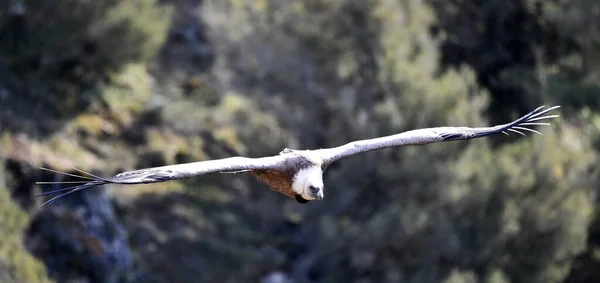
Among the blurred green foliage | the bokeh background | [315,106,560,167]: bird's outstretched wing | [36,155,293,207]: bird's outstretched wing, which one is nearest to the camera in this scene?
[36,155,293,207]: bird's outstretched wing

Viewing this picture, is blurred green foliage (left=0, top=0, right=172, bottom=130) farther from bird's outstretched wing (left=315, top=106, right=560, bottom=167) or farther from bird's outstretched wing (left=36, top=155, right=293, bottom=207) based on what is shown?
bird's outstretched wing (left=36, top=155, right=293, bottom=207)

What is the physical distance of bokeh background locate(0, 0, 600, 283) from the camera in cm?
1420

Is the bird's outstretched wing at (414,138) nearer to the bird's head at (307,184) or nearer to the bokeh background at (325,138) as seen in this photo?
the bird's head at (307,184)

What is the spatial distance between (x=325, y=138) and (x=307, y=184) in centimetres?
1003

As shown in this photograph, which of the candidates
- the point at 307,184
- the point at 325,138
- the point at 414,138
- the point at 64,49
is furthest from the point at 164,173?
the point at 325,138

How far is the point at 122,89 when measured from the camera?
52.4 feet

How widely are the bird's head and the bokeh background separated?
23.4ft

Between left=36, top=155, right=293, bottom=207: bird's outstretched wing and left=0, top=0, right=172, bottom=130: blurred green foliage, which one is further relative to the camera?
left=0, top=0, right=172, bottom=130: blurred green foliage

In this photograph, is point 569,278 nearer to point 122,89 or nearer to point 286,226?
point 286,226

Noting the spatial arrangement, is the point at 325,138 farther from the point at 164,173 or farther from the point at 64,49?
the point at 164,173

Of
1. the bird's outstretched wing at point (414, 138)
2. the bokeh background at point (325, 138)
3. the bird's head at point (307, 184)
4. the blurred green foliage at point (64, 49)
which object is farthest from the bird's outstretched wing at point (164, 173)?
the bokeh background at point (325, 138)

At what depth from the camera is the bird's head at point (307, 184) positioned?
7.16 m

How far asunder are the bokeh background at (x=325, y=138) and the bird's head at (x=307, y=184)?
7.15 meters

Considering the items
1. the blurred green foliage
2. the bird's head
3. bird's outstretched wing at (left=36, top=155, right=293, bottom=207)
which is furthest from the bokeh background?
bird's outstretched wing at (left=36, top=155, right=293, bottom=207)
